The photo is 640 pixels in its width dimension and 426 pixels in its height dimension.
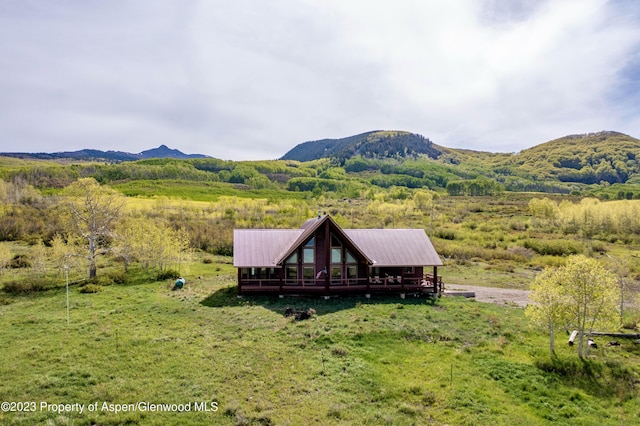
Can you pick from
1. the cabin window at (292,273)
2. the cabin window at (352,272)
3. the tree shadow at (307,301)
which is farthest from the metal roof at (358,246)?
the tree shadow at (307,301)

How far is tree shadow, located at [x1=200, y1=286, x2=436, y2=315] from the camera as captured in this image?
2871cm

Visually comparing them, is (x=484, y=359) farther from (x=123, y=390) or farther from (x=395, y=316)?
(x=123, y=390)

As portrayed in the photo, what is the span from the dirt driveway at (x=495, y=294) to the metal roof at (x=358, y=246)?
470 cm

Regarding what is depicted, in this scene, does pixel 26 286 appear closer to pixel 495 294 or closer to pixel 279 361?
pixel 279 361

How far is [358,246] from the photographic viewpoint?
111 ft

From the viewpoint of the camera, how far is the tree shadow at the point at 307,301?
28.7 meters

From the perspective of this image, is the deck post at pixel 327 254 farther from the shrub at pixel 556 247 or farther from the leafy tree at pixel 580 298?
the shrub at pixel 556 247

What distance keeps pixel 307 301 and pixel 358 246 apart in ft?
23.0

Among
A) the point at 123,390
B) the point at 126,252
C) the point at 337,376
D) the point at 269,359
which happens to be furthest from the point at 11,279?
the point at 337,376

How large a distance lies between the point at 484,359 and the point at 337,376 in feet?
27.4

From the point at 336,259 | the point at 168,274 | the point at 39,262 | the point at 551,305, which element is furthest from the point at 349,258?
the point at 39,262

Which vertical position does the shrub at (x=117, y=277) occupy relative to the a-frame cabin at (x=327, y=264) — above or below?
below

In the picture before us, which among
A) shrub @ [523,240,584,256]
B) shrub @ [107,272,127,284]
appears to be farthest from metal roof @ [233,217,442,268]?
shrub @ [523,240,584,256]

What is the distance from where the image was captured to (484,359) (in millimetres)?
20172
